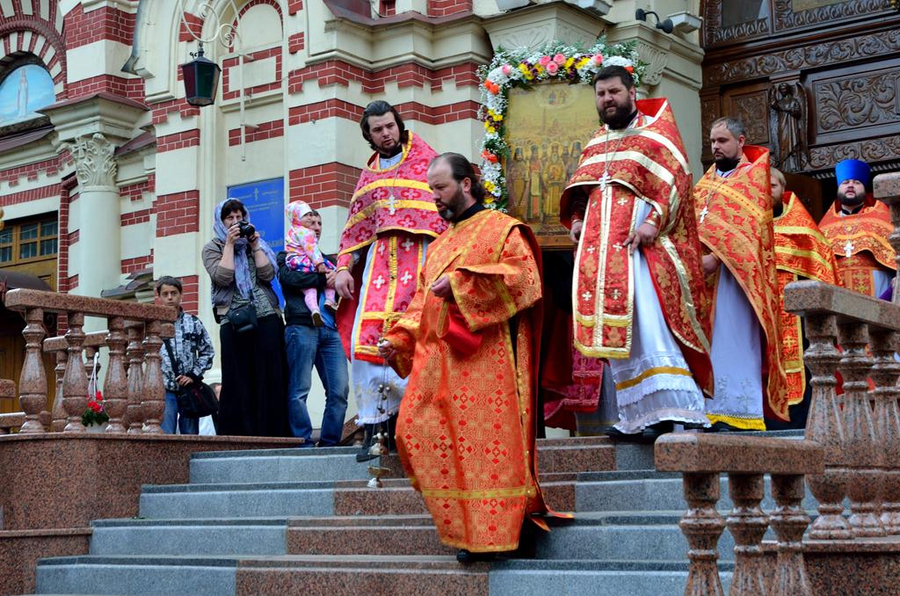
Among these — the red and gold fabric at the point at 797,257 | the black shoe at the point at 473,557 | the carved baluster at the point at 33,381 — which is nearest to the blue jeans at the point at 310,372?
the carved baluster at the point at 33,381

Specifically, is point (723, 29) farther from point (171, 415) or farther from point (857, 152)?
point (171, 415)

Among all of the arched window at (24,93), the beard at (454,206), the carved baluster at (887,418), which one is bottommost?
the carved baluster at (887,418)

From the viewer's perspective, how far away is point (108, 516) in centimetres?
851

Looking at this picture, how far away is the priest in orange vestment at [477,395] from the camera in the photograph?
6160 mm

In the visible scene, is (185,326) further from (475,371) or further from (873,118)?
(873,118)

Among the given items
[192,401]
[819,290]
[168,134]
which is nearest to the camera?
[819,290]

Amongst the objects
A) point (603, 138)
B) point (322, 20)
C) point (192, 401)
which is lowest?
point (192, 401)

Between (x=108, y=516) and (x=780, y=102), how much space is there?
702 cm

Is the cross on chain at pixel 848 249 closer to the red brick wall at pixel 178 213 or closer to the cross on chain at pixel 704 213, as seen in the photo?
the cross on chain at pixel 704 213

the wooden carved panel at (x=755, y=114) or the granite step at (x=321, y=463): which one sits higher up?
the wooden carved panel at (x=755, y=114)

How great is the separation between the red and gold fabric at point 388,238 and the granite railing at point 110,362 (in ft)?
4.40

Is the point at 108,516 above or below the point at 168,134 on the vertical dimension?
below

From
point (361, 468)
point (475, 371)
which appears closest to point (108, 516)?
point (361, 468)

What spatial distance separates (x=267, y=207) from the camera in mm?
13250
